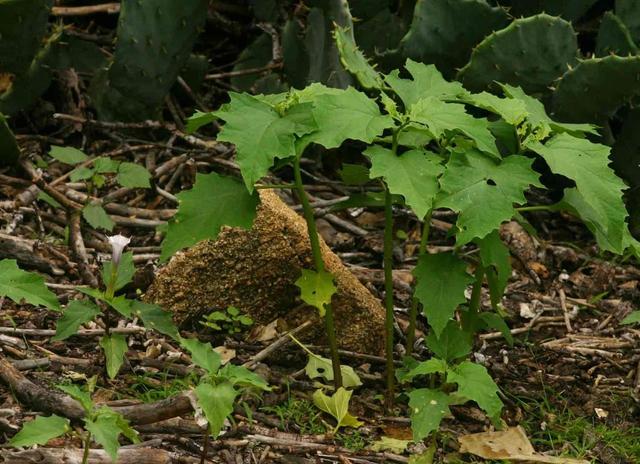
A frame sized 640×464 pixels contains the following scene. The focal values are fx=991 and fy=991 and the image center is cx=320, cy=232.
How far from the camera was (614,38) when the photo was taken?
3314 millimetres

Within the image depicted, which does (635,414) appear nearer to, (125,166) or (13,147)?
(125,166)

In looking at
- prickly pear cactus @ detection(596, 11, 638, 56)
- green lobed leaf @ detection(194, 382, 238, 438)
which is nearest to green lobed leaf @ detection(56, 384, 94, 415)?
green lobed leaf @ detection(194, 382, 238, 438)

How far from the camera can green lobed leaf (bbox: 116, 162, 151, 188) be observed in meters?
3.24

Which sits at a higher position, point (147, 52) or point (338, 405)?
point (147, 52)

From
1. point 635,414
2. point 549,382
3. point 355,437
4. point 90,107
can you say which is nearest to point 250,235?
point 355,437

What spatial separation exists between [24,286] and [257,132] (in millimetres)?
595

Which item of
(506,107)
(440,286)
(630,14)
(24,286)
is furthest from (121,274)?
(630,14)

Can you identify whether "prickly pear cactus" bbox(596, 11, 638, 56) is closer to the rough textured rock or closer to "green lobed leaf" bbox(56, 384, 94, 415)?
the rough textured rock

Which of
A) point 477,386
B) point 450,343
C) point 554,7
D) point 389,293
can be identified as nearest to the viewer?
point 477,386

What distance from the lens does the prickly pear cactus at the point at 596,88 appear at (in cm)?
307

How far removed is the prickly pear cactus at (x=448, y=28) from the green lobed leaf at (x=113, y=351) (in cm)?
154

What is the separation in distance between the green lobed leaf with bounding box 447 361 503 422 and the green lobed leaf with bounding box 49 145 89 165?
1.71 meters

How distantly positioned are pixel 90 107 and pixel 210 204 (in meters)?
1.95

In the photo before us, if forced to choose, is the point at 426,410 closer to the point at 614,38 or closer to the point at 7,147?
the point at 614,38
